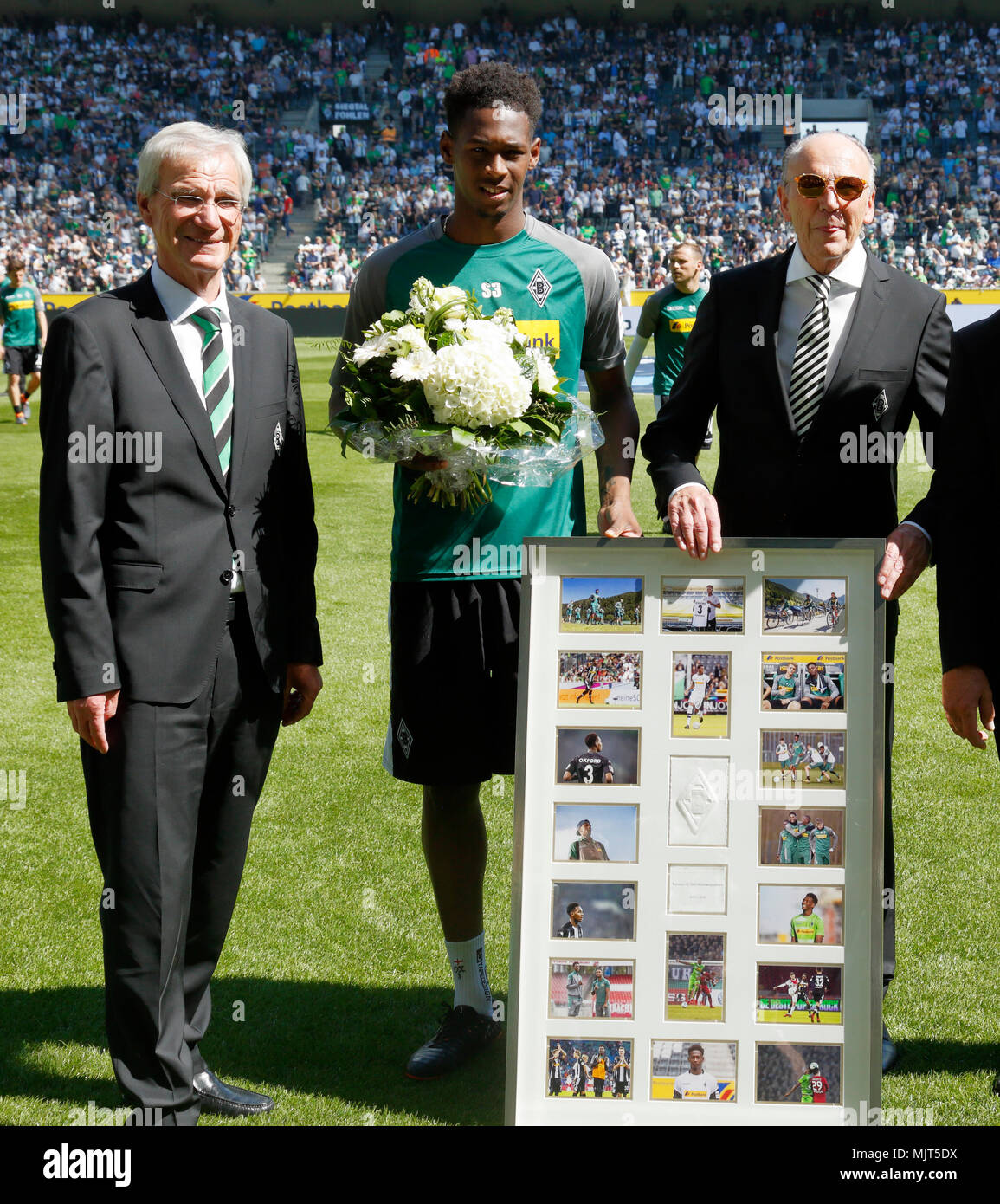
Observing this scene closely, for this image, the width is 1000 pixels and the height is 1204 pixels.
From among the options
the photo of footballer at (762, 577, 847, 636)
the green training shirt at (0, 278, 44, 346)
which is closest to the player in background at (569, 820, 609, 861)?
the photo of footballer at (762, 577, 847, 636)

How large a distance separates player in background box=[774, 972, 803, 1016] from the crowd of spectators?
34.1 m

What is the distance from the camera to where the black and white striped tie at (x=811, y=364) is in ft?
10.9

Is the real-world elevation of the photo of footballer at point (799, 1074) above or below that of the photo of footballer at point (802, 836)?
below

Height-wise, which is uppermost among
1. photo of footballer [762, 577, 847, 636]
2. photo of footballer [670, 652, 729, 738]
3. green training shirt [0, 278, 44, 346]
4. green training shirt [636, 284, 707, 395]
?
green training shirt [0, 278, 44, 346]

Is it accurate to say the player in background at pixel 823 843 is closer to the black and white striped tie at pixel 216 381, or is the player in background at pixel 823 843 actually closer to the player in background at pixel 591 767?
the player in background at pixel 591 767

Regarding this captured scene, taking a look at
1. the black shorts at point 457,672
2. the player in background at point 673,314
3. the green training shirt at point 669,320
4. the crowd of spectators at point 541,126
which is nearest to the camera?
the black shorts at point 457,672

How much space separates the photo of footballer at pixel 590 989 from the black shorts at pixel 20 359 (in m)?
17.2

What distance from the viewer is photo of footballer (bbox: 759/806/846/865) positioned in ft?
9.23

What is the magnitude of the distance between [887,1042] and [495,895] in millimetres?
1653

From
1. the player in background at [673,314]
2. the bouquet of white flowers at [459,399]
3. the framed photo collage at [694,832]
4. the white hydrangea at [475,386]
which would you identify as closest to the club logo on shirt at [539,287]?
the bouquet of white flowers at [459,399]

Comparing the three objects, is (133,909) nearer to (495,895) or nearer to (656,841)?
(656,841)

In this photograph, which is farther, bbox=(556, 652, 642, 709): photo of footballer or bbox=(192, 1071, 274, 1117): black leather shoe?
bbox=(192, 1071, 274, 1117): black leather shoe

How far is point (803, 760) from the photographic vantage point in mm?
2820

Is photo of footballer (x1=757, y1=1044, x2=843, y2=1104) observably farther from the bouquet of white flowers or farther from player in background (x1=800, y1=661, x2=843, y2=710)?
the bouquet of white flowers
